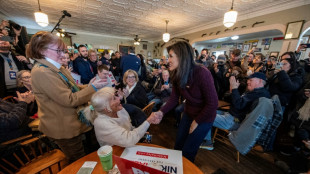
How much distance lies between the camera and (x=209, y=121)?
1.13m

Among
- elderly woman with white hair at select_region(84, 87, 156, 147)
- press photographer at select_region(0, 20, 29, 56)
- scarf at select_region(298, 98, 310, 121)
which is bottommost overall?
scarf at select_region(298, 98, 310, 121)

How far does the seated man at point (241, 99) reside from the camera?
5.78ft

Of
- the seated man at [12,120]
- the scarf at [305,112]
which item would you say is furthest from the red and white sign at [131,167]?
the scarf at [305,112]

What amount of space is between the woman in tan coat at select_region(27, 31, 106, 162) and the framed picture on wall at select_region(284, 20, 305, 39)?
15.7ft

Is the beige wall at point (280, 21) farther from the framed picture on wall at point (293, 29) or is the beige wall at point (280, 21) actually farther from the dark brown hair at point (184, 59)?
the dark brown hair at point (184, 59)

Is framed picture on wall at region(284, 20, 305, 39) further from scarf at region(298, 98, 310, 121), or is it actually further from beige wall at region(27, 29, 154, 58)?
beige wall at region(27, 29, 154, 58)

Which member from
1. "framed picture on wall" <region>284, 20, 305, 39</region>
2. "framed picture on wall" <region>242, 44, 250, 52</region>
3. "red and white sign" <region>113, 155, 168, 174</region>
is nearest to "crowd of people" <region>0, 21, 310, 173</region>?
"red and white sign" <region>113, 155, 168, 174</region>

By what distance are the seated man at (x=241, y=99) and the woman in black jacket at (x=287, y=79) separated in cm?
42

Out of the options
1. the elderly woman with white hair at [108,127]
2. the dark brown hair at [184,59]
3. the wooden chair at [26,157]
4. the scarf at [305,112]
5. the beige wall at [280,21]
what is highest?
the beige wall at [280,21]

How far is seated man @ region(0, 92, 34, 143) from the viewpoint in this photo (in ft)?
3.81

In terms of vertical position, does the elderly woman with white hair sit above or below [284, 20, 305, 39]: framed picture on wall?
below

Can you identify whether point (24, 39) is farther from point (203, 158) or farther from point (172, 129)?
point (203, 158)

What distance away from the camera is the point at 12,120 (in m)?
1.19

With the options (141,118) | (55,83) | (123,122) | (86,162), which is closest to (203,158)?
(141,118)
